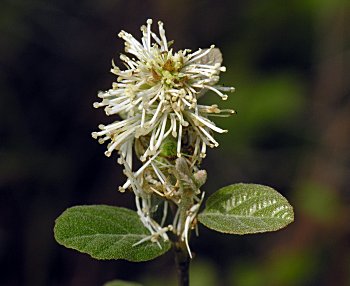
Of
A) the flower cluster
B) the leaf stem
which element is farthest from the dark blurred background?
the flower cluster

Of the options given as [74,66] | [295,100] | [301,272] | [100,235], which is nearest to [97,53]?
[74,66]

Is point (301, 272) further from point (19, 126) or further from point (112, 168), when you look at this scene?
point (19, 126)

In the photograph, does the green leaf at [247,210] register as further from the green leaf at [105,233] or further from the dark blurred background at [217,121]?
the dark blurred background at [217,121]

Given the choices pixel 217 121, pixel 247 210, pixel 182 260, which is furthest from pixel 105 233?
pixel 217 121

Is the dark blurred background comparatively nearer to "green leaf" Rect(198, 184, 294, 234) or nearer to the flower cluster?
"green leaf" Rect(198, 184, 294, 234)

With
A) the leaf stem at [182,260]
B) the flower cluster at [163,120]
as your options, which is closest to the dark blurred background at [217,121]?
the leaf stem at [182,260]

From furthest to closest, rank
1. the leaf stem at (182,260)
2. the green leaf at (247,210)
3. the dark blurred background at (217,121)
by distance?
1. the dark blurred background at (217,121)
2. the leaf stem at (182,260)
3. the green leaf at (247,210)

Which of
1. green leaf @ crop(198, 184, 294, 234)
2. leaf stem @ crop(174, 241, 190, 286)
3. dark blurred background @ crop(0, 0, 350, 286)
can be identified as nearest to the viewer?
green leaf @ crop(198, 184, 294, 234)

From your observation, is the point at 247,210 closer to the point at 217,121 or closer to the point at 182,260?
the point at 182,260
